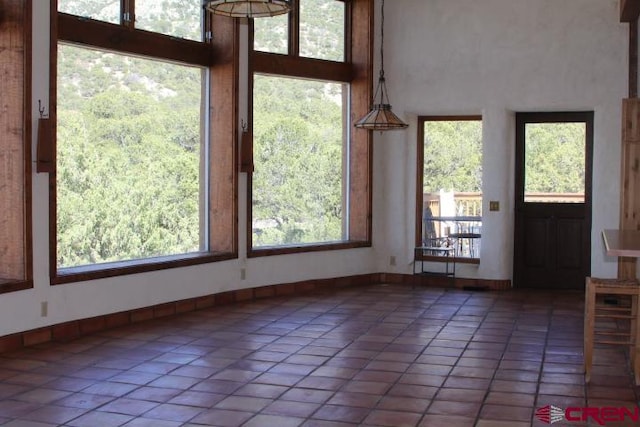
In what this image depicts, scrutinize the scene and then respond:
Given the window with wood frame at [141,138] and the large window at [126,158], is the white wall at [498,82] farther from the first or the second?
the large window at [126,158]

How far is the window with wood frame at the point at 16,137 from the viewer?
574cm

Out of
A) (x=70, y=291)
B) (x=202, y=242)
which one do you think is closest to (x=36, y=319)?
(x=70, y=291)

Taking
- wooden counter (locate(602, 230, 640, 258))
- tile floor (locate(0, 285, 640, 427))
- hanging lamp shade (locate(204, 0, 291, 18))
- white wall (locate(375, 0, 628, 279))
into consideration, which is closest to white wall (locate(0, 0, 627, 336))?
white wall (locate(375, 0, 628, 279))

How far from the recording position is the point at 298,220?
8.88m

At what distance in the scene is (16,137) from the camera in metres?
5.79

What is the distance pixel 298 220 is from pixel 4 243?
3688 millimetres

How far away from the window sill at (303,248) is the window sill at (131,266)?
1.17ft

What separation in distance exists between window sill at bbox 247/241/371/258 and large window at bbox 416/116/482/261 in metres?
0.81

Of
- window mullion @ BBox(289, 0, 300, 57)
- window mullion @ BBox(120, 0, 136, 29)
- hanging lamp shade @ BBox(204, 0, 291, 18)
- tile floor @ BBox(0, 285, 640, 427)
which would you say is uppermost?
window mullion @ BBox(289, 0, 300, 57)

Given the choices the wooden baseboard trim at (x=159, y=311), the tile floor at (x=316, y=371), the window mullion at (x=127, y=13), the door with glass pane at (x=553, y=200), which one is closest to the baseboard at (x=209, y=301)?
the wooden baseboard trim at (x=159, y=311)

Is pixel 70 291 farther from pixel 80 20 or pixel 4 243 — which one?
pixel 80 20

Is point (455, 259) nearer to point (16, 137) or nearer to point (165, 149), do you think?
point (165, 149)

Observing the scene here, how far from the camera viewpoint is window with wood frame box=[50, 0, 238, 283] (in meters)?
6.43

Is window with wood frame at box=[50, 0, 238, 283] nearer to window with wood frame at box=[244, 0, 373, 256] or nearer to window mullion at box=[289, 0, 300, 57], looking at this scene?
window with wood frame at box=[244, 0, 373, 256]
